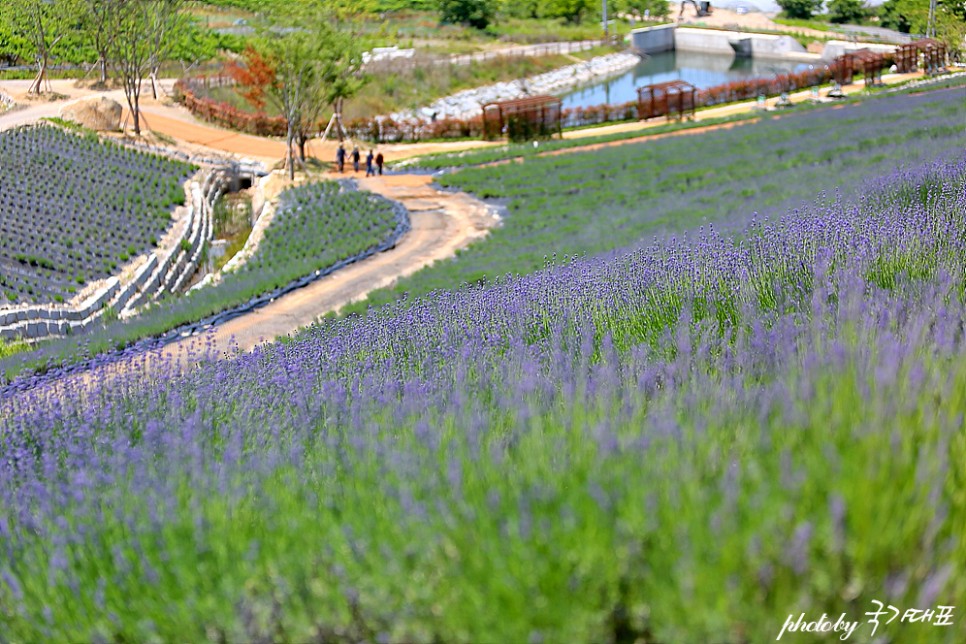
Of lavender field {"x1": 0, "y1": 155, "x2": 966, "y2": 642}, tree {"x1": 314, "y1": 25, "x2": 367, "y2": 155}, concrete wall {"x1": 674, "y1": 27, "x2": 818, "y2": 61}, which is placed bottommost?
lavender field {"x1": 0, "y1": 155, "x2": 966, "y2": 642}

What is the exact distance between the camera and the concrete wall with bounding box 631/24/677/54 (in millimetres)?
89250

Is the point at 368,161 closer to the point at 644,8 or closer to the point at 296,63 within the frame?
the point at 296,63

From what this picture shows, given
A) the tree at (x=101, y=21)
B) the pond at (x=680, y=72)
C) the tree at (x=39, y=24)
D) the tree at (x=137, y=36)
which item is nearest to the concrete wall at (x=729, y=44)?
the pond at (x=680, y=72)

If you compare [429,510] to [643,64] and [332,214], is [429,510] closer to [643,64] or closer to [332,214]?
[332,214]

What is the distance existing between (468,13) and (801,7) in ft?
123

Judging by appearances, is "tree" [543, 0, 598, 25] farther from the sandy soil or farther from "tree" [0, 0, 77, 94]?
"tree" [0, 0, 77, 94]

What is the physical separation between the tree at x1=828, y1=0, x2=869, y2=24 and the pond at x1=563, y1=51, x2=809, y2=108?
15805mm

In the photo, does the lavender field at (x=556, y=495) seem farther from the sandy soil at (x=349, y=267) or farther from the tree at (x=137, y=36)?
the tree at (x=137, y=36)

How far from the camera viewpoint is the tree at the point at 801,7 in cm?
10025

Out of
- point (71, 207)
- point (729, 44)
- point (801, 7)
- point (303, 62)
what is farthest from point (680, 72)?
point (71, 207)

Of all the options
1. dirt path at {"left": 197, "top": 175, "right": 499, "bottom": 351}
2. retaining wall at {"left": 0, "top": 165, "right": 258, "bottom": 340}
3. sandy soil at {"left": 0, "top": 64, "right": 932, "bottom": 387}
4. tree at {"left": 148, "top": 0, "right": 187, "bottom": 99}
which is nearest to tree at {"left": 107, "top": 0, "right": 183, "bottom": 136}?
tree at {"left": 148, "top": 0, "right": 187, "bottom": 99}

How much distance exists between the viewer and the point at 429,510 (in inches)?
129

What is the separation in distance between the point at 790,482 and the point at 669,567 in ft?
1.44

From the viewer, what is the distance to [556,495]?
3.17m
